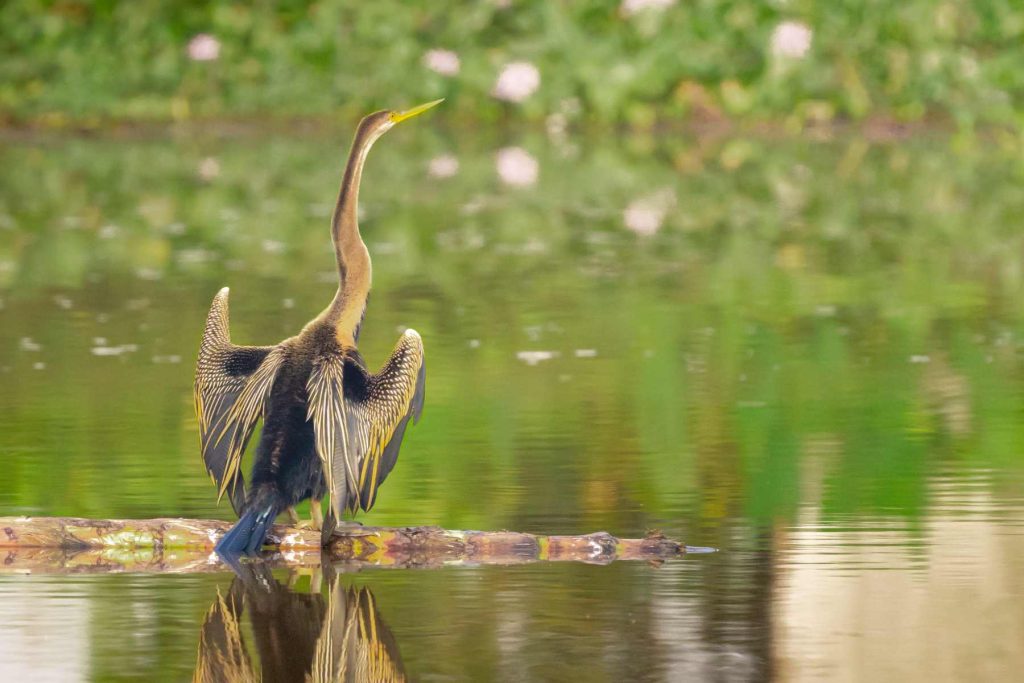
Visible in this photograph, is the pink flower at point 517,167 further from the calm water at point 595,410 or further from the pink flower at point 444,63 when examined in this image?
the pink flower at point 444,63

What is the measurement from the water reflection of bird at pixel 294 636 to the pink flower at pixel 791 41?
774 inches

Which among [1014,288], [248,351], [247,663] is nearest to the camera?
[247,663]

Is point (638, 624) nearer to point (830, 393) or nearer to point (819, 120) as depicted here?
point (830, 393)

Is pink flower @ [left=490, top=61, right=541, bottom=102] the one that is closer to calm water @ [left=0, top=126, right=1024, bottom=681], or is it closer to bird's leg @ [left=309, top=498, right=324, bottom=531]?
A: calm water @ [left=0, top=126, right=1024, bottom=681]

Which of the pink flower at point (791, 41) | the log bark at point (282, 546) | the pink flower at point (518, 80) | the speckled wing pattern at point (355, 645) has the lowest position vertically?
the speckled wing pattern at point (355, 645)

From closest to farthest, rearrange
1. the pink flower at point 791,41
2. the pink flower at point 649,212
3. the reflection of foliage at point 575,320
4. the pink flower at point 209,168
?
the reflection of foliage at point 575,320, the pink flower at point 649,212, the pink flower at point 209,168, the pink flower at point 791,41

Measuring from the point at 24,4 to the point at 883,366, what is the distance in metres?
19.6

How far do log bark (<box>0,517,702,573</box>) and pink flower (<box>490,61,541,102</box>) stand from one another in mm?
19677

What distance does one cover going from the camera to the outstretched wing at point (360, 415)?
678 centimetres

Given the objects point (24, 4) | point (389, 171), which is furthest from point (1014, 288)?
point (24, 4)

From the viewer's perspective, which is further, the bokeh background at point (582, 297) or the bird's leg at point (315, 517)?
the bird's leg at point (315, 517)

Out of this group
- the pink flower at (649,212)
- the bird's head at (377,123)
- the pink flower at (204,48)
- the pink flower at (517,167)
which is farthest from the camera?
the pink flower at (204,48)

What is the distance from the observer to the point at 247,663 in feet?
19.4

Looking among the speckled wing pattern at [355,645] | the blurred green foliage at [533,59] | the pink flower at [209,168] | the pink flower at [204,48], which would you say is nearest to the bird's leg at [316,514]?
the speckled wing pattern at [355,645]
